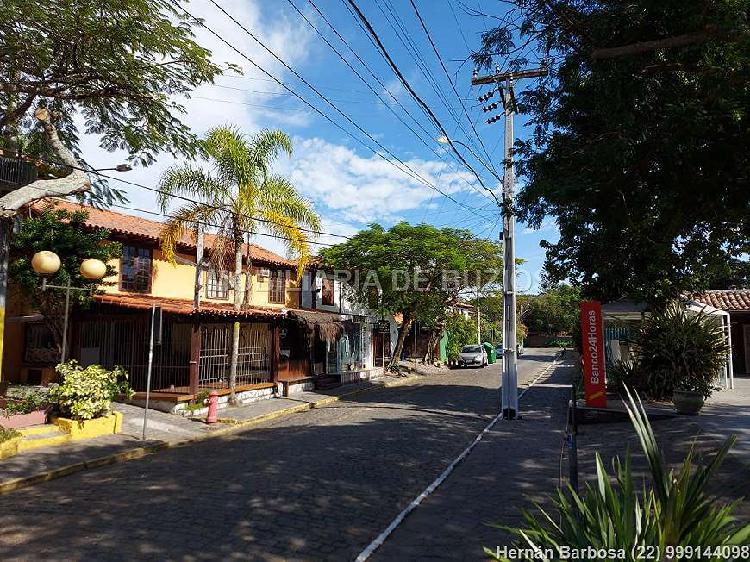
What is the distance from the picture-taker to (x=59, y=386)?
10727mm

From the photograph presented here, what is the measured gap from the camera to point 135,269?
1758cm

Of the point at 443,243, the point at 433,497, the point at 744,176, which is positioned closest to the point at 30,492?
the point at 433,497

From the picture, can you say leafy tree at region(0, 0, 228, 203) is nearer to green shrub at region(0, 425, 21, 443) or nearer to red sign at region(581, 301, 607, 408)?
green shrub at region(0, 425, 21, 443)

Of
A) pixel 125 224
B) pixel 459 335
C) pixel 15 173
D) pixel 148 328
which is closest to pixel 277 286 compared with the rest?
pixel 125 224

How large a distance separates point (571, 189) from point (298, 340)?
16.1 meters

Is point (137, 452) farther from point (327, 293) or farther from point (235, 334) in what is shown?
point (327, 293)

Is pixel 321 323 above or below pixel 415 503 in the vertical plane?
above

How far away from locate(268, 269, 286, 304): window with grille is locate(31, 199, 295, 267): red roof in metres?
0.63

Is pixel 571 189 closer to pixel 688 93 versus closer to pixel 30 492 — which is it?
pixel 688 93

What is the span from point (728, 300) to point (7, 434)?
2770 centimetres

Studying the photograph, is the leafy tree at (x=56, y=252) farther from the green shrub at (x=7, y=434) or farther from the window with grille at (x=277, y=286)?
the window with grille at (x=277, y=286)

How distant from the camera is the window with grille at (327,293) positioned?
2582 cm

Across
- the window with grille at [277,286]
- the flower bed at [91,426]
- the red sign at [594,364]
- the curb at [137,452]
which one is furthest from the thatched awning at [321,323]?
the red sign at [594,364]

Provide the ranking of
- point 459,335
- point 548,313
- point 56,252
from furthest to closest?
point 548,313 → point 459,335 → point 56,252
